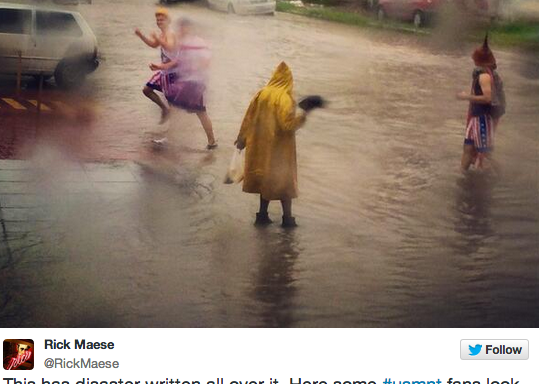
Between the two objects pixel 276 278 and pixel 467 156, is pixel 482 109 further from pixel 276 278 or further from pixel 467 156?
pixel 276 278

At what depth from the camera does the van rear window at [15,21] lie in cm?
435

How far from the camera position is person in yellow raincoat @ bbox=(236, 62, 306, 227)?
441cm

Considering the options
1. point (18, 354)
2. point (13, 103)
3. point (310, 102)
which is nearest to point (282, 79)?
point (310, 102)

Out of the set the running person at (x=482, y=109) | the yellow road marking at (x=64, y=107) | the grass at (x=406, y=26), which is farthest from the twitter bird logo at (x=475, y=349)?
the yellow road marking at (x=64, y=107)

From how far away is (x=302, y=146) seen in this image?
4473 mm

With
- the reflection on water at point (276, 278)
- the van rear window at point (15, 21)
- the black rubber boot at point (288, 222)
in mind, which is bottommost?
the reflection on water at point (276, 278)

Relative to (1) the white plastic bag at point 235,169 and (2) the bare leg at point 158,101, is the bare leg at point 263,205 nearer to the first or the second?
(1) the white plastic bag at point 235,169

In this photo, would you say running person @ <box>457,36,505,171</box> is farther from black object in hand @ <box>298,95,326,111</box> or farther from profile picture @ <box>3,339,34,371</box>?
profile picture @ <box>3,339,34,371</box>

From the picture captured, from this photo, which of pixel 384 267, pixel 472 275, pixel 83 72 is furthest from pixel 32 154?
pixel 472 275

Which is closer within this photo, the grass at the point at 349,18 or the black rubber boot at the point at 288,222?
the black rubber boot at the point at 288,222

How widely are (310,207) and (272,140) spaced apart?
31 centimetres

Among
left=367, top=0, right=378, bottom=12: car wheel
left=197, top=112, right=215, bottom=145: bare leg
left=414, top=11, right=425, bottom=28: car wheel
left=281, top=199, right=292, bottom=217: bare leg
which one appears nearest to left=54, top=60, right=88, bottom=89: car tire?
left=197, top=112, right=215, bottom=145: bare leg

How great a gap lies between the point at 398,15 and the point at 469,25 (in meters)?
0.29

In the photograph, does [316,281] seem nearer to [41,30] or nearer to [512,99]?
[512,99]
